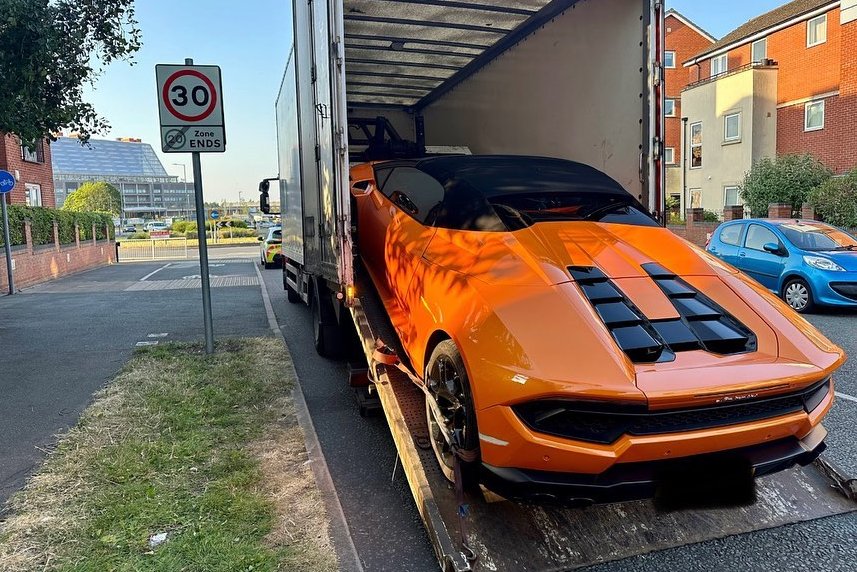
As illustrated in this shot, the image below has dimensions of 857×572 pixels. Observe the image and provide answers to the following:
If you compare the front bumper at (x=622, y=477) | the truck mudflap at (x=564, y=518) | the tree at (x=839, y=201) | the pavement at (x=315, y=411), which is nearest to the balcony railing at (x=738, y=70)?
the tree at (x=839, y=201)

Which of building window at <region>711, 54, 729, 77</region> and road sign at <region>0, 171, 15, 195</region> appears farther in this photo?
building window at <region>711, 54, 729, 77</region>

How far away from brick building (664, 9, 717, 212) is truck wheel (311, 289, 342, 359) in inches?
1156

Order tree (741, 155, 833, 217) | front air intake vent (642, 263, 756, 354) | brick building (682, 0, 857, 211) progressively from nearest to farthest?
front air intake vent (642, 263, 756, 354), tree (741, 155, 833, 217), brick building (682, 0, 857, 211)

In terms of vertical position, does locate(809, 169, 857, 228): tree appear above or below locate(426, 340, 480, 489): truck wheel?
above

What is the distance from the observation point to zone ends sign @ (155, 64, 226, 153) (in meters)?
6.70

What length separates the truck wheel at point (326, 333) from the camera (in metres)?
6.58

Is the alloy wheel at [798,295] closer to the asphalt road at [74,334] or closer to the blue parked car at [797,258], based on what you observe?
the blue parked car at [797,258]

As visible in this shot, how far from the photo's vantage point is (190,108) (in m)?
6.80

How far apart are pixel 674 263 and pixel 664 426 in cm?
118

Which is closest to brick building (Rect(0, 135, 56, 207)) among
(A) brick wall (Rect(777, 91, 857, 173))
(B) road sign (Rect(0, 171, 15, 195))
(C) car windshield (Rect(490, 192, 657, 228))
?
(B) road sign (Rect(0, 171, 15, 195))

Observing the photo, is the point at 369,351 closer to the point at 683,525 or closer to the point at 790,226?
the point at 683,525

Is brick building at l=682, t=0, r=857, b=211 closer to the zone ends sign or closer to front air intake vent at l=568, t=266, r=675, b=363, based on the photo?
the zone ends sign

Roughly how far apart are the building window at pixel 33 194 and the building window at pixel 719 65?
28.3 m

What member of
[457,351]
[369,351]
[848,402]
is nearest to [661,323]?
[457,351]
